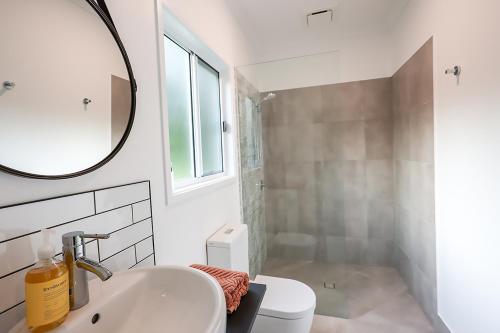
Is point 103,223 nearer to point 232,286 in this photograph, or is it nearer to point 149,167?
point 149,167

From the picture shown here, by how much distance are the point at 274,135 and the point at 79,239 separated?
231 cm

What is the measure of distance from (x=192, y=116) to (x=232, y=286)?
4.05 ft

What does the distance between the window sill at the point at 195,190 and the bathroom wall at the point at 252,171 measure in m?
0.42

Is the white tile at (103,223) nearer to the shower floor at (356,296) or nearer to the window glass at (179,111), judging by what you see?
the window glass at (179,111)

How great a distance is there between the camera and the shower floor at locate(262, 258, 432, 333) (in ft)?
6.35

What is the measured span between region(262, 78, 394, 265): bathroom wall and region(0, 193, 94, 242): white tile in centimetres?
216

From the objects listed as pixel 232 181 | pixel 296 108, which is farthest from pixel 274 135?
pixel 232 181

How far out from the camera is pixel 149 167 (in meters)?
1.06

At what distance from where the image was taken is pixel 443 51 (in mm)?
1635

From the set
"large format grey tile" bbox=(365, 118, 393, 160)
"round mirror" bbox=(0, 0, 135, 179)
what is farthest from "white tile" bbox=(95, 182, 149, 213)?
"large format grey tile" bbox=(365, 118, 393, 160)

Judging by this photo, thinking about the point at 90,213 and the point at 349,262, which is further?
the point at 349,262

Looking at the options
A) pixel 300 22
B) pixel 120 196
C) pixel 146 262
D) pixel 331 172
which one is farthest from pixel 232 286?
pixel 300 22

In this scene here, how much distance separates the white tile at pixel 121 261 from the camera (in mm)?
842

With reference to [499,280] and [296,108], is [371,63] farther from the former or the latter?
[499,280]
